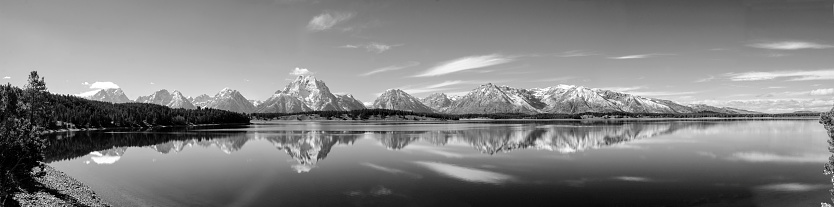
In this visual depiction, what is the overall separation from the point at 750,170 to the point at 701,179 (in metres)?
11.2

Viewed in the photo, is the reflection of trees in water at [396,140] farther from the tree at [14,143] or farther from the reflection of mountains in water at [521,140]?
the tree at [14,143]

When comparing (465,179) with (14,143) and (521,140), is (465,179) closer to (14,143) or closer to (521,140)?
(14,143)

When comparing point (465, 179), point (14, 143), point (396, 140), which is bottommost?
point (465, 179)

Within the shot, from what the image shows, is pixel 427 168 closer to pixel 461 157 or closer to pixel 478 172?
pixel 478 172

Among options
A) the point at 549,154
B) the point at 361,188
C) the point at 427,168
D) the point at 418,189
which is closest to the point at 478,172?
the point at 427,168

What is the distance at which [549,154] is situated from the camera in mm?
69562

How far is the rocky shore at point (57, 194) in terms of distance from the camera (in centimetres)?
3145

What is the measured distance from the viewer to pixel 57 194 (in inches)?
1387

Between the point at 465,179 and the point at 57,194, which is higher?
the point at 57,194

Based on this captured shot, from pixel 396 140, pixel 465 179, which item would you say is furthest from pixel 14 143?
pixel 396 140

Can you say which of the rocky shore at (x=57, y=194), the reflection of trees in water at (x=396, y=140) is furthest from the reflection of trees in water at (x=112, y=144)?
the rocky shore at (x=57, y=194)

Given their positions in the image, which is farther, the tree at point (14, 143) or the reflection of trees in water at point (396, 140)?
the reflection of trees in water at point (396, 140)

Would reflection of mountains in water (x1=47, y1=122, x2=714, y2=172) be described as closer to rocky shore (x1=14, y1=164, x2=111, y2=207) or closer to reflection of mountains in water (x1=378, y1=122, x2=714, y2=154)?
reflection of mountains in water (x1=378, y1=122, x2=714, y2=154)

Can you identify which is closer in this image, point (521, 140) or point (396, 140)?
point (521, 140)
